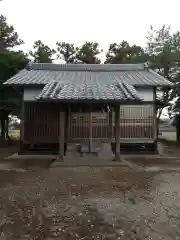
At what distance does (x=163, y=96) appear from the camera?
810 inches

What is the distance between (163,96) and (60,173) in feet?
46.9

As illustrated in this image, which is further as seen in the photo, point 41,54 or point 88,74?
point 41,54

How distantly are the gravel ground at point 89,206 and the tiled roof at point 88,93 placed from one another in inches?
104

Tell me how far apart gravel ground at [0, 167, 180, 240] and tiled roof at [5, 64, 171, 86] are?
660cm

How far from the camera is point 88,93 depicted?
9.87 metres

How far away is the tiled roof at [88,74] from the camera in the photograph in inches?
536

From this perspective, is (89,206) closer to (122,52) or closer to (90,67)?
(90,67)

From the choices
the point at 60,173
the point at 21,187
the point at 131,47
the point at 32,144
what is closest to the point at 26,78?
the point at 32,144

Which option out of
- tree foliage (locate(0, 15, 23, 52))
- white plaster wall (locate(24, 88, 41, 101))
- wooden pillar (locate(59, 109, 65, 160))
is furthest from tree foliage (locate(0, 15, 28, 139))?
wooden pillar (locate(59, 109, 65, 160))

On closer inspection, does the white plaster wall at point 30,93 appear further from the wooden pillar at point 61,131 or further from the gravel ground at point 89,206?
the gravel ground at point 89,206

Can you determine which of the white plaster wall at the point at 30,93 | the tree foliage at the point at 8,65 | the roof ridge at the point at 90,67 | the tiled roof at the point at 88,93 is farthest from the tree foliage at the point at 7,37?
the tiled roof at the point at 88,93

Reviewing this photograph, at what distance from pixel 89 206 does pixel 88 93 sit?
5.61 metres

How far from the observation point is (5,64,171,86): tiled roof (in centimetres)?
1362

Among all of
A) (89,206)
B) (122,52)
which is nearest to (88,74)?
(122,52)
